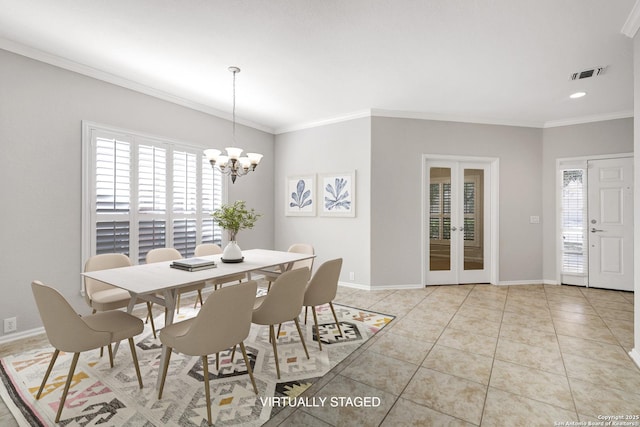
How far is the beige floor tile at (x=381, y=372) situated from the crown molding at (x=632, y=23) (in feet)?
10.4

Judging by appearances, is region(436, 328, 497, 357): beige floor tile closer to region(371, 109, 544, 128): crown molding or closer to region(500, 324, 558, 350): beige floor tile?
region(500, 324, 558, 350): beige floor tile

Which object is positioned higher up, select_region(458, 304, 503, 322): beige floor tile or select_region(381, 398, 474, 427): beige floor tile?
select_region(458, 304, 503, 322): beige floor tile

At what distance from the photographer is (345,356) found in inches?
97.1

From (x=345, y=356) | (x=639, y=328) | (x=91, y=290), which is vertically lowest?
(x=345, y=356)

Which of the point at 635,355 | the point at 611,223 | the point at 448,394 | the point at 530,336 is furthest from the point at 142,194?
the point at 611,223

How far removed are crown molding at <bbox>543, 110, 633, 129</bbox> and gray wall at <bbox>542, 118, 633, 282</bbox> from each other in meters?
0.05

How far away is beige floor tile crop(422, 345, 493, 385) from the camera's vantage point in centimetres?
221

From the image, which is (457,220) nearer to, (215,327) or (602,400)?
(602,400)

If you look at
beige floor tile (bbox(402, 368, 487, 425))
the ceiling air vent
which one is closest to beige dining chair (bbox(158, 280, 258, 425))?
beige floor tile (bbox(402, 368, 487, 425))

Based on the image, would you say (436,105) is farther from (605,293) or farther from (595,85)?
(605,293)

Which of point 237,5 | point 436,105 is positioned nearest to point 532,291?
point 436,105

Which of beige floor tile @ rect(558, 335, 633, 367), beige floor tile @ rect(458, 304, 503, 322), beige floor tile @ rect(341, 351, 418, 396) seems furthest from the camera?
beige floor tile @ rect(458, 304, 503, 322)

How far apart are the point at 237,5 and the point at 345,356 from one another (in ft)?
9.50

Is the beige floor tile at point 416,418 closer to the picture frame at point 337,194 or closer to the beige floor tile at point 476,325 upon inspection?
the beige floor tile at point 476,325
